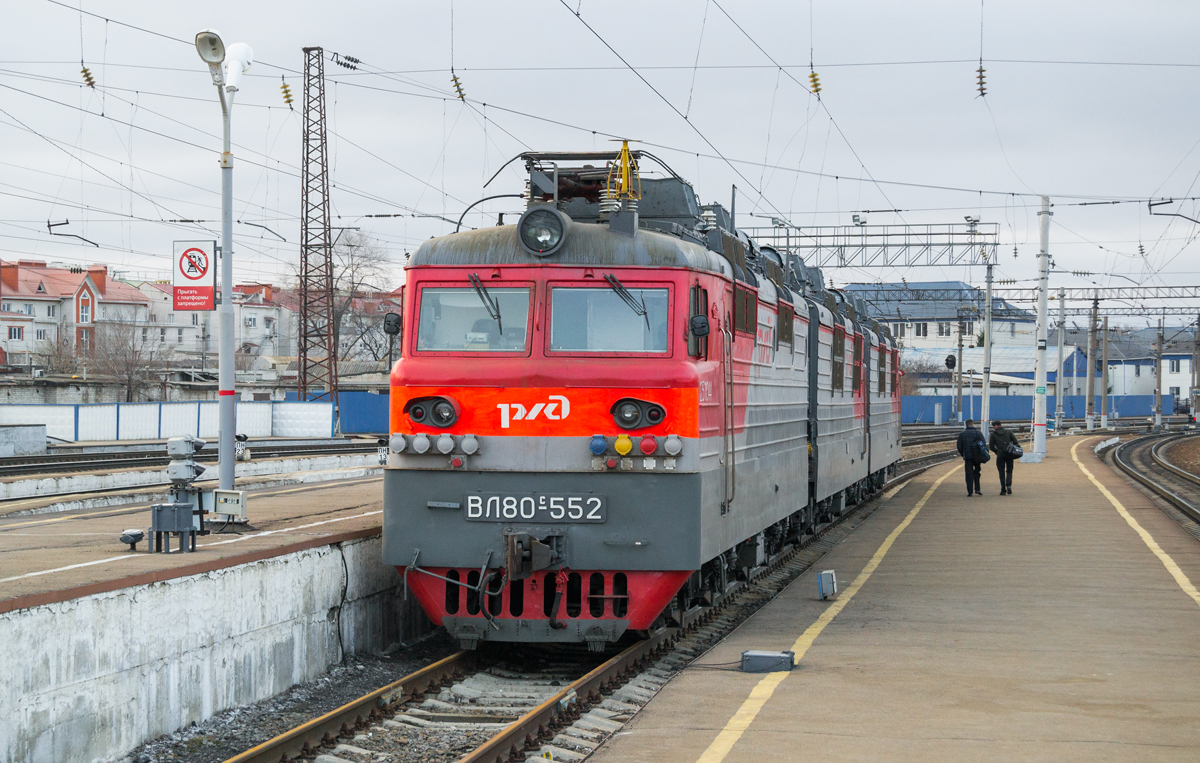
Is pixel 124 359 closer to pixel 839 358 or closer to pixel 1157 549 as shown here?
pixel 839 358

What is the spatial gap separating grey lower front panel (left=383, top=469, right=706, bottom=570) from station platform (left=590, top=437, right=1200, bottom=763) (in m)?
0.97

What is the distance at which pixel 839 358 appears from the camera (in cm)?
1866

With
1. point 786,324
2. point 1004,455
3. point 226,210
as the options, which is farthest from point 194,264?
point 1004,455

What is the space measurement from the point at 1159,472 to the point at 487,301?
101 feet

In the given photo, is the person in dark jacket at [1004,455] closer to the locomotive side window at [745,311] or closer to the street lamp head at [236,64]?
the locomotive side window at [745,311]

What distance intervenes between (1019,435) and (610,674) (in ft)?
185

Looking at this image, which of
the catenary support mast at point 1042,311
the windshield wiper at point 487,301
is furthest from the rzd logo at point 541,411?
the catenary support mast at point 1042,311

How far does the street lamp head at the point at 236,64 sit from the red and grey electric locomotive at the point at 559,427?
4.37m

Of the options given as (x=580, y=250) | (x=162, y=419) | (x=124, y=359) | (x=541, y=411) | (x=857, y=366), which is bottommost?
(x=162, y=419)

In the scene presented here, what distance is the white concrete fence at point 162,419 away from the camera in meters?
38.5

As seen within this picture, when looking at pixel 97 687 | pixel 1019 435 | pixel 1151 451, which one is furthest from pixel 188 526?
pixel 1019 435

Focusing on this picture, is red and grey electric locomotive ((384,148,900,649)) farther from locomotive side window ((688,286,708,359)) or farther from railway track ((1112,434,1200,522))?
railway track ((1112,434,1200,522))

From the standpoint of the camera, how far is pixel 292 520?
1326 cm

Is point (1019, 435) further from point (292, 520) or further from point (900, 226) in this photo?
point (292, 520)
